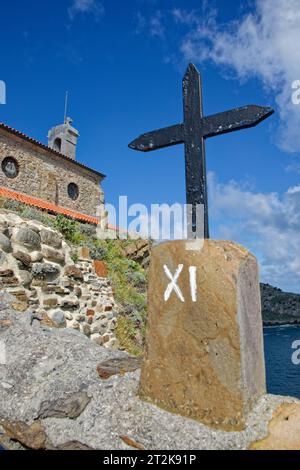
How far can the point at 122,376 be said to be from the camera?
3461 mm

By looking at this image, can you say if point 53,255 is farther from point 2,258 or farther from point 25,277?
point 2,258

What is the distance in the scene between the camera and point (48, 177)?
20703mm

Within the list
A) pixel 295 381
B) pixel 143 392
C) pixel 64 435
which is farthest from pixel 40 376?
pixel 295 381

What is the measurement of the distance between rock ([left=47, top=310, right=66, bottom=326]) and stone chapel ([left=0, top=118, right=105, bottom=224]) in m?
9.52

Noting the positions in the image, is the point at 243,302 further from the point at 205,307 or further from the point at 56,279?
the point at 56,279

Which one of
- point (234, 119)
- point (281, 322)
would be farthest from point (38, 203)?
point (281, 322)

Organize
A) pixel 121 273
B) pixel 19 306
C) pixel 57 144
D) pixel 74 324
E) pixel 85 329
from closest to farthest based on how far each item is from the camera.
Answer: pixel 19 306
pixel 74 324
pixel 85 329
pixel 121 273
pixel 57 144

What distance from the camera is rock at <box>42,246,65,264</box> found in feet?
19.2

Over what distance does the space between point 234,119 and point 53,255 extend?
3.92m

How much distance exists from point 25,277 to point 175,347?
3.25 m

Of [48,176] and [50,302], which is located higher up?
[48,176]

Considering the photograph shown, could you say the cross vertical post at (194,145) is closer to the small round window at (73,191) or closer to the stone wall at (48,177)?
the stone wall at (48,177)

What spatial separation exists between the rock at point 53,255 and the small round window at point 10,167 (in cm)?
1403

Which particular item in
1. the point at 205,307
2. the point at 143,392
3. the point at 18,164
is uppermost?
the point at 18,164
